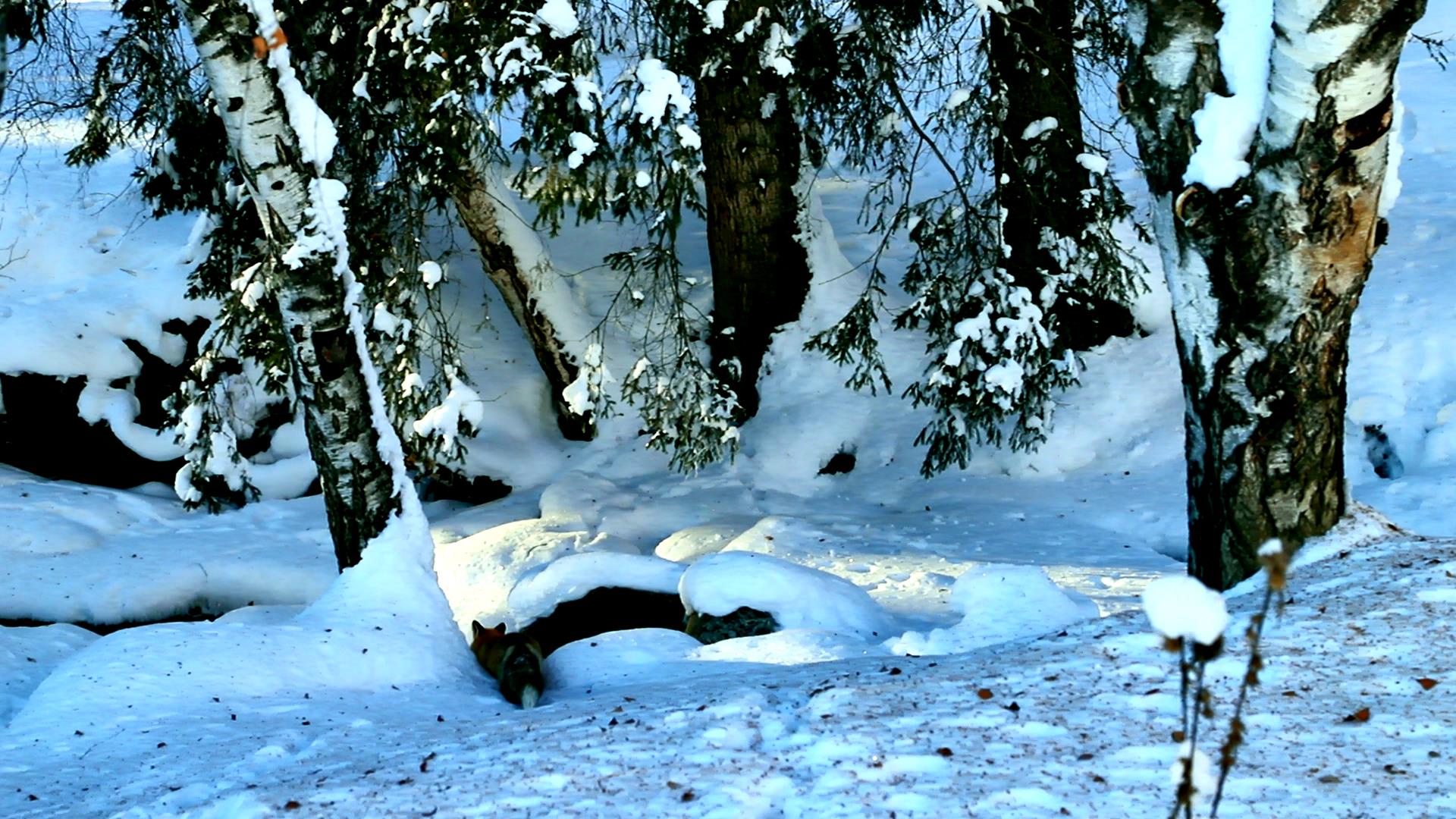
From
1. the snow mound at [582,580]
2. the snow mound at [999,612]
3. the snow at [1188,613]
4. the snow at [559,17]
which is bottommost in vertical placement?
the snow mound at [999,612]

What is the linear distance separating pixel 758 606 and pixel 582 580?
1.24 meters

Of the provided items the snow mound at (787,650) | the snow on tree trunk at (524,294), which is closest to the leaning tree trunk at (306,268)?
the snow mound at (787,650)

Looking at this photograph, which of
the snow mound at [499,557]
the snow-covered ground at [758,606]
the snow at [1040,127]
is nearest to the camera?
the snow-covered ground at [758,606]

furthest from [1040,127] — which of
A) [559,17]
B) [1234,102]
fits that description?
[1234,102]

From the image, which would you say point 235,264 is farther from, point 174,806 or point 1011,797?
point 1011,797

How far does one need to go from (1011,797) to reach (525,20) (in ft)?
14.9

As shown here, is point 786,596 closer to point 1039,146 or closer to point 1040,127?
point 1039,146

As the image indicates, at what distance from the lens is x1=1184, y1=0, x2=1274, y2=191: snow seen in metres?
3.81

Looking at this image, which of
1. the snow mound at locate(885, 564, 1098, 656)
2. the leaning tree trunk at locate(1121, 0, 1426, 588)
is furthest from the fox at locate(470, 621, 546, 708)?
the leaning tree trunk at locate(1121, 0, 1426, 588)

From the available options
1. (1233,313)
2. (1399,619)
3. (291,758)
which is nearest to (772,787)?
(291,758)

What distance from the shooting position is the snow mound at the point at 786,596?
226 inches

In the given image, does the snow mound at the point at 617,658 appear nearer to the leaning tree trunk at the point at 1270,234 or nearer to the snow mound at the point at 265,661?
the snow mound at the point at 265,661

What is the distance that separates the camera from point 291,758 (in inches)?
140

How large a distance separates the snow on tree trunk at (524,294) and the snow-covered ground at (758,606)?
15.3 inches
